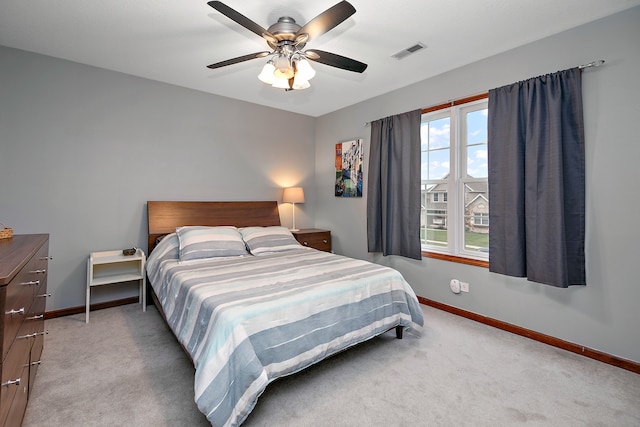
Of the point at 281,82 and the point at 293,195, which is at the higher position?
the point at 281,82

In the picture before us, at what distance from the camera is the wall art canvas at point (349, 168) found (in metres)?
4.27

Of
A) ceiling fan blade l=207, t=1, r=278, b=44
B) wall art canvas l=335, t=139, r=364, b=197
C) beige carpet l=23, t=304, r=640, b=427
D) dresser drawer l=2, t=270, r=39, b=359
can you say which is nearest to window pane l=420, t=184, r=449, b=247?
wall art canvas l=335, t=139, r=364, b=197

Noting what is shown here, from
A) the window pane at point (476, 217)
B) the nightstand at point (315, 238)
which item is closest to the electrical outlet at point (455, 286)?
the window pane at point (476, 217)

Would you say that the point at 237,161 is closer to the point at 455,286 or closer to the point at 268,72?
the point at 268,72

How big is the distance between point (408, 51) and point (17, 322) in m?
3.30

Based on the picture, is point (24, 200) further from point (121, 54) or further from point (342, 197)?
point (342, 197)

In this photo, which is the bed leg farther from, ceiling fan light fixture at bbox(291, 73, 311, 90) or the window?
ceiling fan light fixture at bbox(291, 73, 311, 90)

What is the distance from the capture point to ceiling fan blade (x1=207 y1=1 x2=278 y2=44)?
1666 mm

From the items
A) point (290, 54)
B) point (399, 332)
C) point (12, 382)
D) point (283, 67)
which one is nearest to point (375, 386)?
point (399, 332)

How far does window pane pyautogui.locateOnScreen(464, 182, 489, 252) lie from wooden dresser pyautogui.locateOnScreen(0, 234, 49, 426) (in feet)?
Answer: 11.4

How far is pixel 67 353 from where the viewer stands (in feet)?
7.71

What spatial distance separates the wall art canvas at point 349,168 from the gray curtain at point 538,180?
179 centimetres

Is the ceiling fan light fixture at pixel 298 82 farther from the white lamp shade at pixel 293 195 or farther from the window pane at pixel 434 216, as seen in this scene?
the white lamp shade at pixel 293 195

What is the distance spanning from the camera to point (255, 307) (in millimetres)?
1755
